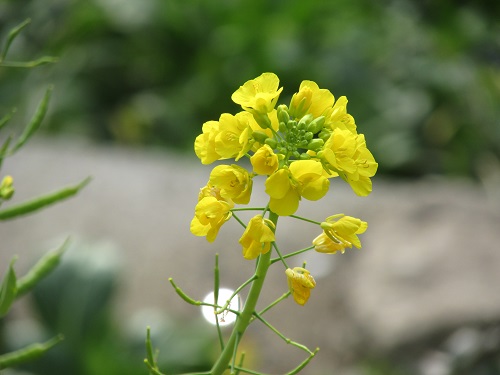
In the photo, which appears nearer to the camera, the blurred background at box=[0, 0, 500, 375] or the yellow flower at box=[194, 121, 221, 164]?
the yellow flower at box=[194, 121, 221, 164]

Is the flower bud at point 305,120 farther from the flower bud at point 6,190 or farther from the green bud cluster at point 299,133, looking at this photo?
the flower bud at point 6,190

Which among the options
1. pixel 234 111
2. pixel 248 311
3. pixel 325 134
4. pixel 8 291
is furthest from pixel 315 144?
pixel 234 111

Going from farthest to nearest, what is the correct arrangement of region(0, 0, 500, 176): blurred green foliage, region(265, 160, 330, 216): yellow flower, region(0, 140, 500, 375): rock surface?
region(0, 0, 500, 176): blurred green foliage
region(0, 140, 500, 375): rock surface
region(265, 160, 330, 216): yellow flower

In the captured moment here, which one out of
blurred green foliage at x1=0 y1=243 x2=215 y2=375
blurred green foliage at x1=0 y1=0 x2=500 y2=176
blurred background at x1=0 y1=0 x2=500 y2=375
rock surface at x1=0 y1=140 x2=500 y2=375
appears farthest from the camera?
blurred green foliage at x1=0 y1=0 x2=500 y2=176

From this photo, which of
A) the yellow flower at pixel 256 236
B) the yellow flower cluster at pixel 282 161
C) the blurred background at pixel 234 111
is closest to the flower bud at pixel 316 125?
the yellow flower cluster at pixel 282 161

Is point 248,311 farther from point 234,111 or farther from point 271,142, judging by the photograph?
point 234,111

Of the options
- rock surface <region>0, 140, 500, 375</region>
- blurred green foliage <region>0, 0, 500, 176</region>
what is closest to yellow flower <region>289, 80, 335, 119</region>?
rock surface <region>0, 140, 500, 375</region>

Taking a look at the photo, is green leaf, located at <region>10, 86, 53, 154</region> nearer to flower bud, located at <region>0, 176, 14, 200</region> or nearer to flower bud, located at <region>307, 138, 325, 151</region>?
flower bud, located at <region>0, 176, 14, 200</region>

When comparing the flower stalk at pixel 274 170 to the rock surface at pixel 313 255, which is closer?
the flower stalk at pixel 274 170
